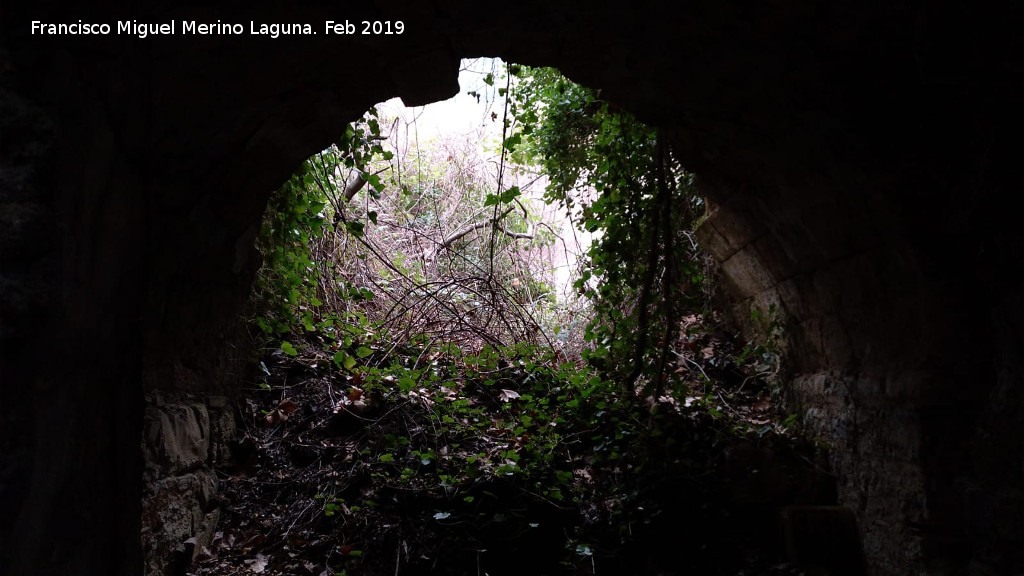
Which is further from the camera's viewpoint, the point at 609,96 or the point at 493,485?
the point at 493,485

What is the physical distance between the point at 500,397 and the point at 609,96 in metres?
2.52

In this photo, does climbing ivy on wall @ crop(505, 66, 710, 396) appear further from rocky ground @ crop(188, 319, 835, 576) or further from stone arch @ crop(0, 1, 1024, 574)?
stone arch @ crop(0, 1, 1024, 574)

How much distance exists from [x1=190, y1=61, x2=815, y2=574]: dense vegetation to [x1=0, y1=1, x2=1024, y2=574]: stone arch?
2.19 ft

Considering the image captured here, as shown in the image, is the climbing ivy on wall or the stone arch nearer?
the stone arch

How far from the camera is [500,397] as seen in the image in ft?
15.6

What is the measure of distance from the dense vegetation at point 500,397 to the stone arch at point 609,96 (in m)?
0.67

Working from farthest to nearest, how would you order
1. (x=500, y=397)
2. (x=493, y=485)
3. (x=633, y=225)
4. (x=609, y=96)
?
(x=500, y=397)
(x=633, y=225)
(x=493, y=485)
(x=609, y=96)

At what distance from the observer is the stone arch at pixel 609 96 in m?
1.72

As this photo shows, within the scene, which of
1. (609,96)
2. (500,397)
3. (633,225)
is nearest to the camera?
(609,96)

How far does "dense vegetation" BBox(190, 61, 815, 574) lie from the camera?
3582 mm

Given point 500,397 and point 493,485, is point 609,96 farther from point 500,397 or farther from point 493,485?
point 500,397

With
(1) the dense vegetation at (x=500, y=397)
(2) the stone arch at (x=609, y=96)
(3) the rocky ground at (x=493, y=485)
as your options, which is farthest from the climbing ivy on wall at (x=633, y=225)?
(2) the stone arch at (x=609, y=96)

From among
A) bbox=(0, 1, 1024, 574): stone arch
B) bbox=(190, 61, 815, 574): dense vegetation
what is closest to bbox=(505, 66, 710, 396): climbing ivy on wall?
bbox=(190, 61, 815, 574): dense vegetation

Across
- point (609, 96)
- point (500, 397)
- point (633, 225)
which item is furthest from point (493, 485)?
point (609, 96)
